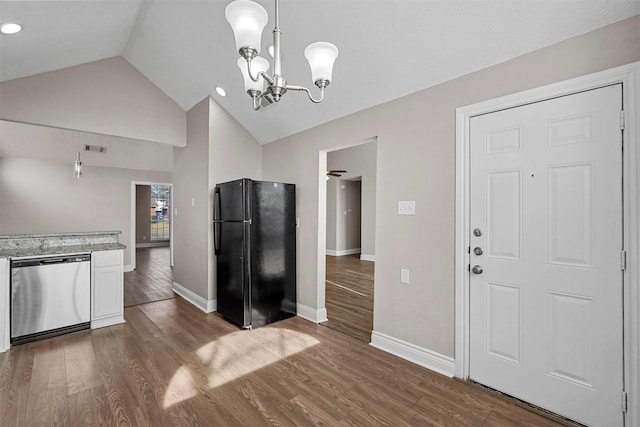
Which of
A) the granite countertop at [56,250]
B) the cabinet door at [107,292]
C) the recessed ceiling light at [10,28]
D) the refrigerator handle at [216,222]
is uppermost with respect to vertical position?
the recessed ceiling light at [10,28]

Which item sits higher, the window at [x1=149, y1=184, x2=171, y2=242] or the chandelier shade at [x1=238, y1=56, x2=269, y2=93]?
the chandelier shade at [x1=238, y1=56, x2=269, y2=93]

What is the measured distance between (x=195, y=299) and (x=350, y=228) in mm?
5918

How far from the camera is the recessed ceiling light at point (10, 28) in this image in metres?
2.27

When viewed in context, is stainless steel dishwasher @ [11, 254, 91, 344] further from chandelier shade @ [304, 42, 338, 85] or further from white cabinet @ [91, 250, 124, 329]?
chandelier shade @ [304, 42, 338, 85]

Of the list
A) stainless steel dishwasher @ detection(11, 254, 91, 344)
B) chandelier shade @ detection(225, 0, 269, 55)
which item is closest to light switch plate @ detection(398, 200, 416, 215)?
chandelier shade @ detection(225, 0, 269, 55)

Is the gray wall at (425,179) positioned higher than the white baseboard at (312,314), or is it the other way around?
the gray wall at (425,179)

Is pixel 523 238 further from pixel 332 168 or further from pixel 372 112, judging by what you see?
pixel 332 168

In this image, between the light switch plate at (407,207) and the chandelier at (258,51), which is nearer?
the chandelier at (258,51)

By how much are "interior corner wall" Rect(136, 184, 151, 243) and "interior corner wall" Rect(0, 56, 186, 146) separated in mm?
7922

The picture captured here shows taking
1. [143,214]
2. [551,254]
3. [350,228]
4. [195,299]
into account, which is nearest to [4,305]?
[195,299]

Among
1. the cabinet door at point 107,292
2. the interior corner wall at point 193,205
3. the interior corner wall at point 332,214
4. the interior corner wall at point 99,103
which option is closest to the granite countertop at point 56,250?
the cabinet door at point 107,292

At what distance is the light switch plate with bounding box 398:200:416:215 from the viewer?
2627 mm

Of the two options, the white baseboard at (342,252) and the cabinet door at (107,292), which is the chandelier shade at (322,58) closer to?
the cabinet door at (107,292)

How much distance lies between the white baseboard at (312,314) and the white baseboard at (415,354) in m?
0.83
